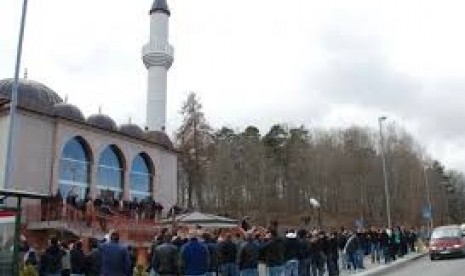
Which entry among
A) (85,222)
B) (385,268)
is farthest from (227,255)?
(85,222)

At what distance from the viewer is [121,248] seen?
12.4 metres

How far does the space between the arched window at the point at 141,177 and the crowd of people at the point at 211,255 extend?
69.0ft

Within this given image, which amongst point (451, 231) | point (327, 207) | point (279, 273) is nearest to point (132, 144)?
point (451, 231)

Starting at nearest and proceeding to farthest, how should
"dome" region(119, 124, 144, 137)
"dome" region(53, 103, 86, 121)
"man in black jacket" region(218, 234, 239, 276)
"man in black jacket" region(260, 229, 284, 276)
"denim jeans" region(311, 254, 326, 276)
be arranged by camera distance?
"man in black jacket" region(218, 234, 239, 276), "man in black jacket" region(260, 229, 284, 276), "denim jeans" region(311, 254, 326, 276), "dome" region(53, 103, 86, 121), "dome" region(119, 124, 144, 137)

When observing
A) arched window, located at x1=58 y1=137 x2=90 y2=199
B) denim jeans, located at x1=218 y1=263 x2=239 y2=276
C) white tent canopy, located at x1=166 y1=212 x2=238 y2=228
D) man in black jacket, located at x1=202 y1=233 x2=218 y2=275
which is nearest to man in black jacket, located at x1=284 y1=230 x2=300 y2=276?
denim jeans, located at x1=218 y1=263 x2=239 y2=276

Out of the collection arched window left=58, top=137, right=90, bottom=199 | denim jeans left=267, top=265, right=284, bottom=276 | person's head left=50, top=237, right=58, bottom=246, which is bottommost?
denim jeans left=267, top=265, right=284, bottom=276

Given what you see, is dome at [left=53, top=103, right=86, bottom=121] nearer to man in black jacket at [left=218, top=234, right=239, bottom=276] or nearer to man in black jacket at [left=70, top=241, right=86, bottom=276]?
man in black jacket at [left=218, top=234, right=239, bottom=276]

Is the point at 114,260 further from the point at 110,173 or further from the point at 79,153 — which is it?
the point at 110,173

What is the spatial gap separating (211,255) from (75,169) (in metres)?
23.6

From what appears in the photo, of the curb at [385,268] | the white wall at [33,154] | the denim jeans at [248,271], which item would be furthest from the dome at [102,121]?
the denim jeans at [248,271]

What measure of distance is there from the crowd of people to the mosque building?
16.6 m

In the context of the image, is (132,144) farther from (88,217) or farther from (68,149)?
(88,217)

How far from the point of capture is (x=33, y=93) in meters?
43.3

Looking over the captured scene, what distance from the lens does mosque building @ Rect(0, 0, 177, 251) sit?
35.3 meters
